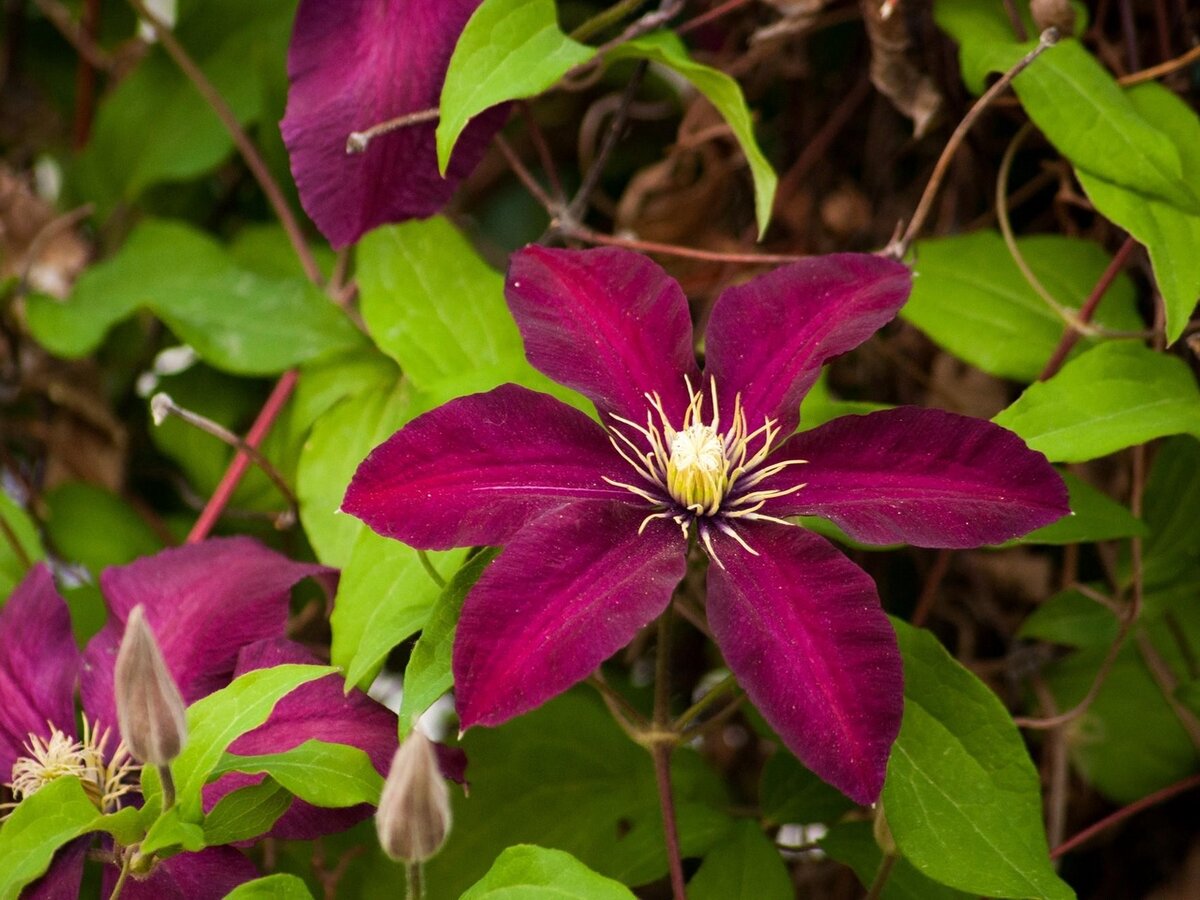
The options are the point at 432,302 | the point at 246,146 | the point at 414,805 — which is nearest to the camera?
the point at 414,805

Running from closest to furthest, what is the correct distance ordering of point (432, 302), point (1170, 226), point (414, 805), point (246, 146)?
point (414, 805)
point (1170, 226)
point (432, 302)
point (246, 146)

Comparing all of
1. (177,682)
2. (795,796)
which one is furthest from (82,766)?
(795,796)

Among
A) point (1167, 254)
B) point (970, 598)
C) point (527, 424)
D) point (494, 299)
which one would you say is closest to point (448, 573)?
point (527, 424)

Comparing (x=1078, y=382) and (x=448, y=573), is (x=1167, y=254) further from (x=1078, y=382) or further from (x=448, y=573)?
(x=448, y=573)

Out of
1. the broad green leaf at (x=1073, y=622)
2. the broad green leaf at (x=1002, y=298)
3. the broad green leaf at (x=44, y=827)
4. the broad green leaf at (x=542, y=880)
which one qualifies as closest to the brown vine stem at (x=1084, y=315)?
the broad green leaf at (x=1002, y=298)

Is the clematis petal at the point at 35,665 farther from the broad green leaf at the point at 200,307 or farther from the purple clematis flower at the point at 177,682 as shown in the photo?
the broad green leaf at the point at 200,307

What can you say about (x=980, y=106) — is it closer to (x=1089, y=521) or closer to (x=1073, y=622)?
(x=1089, y=521)

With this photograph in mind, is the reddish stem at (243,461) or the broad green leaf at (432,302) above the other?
the broad green leaf at (432,302)
